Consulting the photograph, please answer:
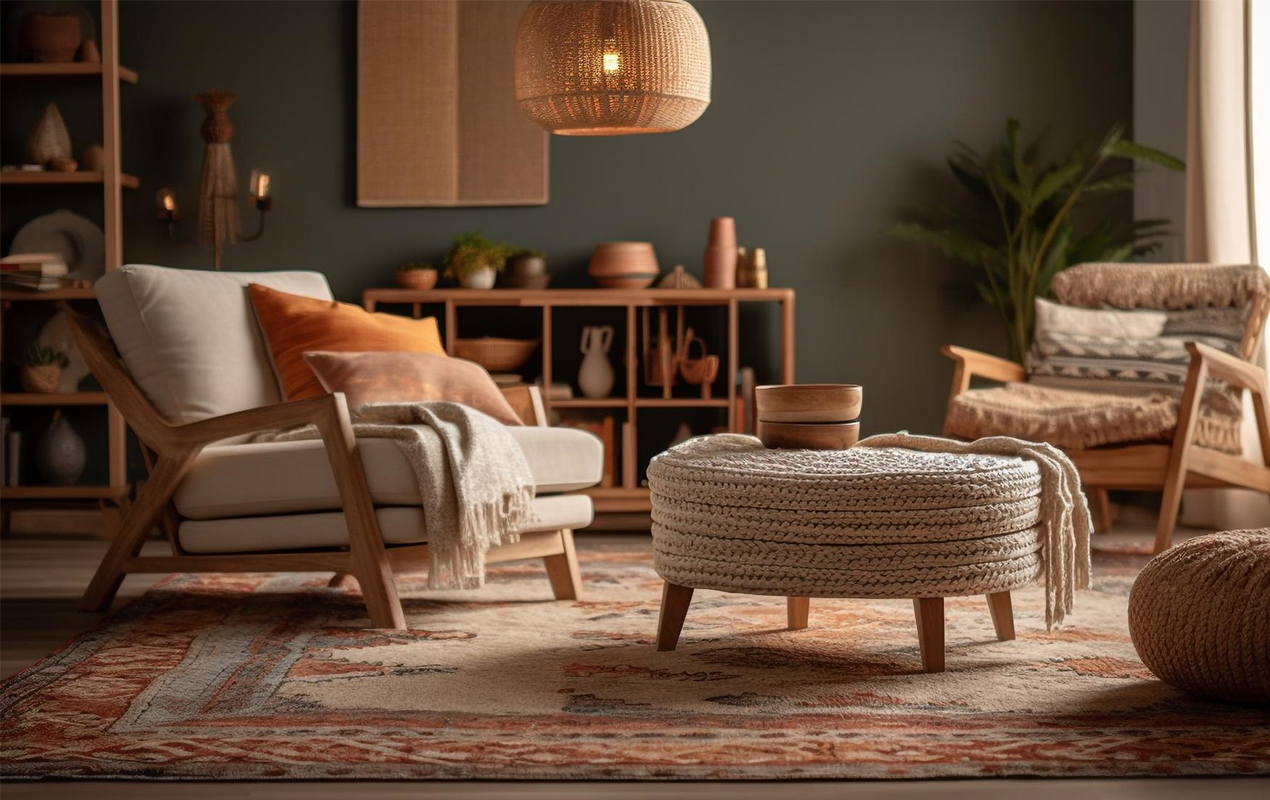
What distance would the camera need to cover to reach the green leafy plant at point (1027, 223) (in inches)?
186

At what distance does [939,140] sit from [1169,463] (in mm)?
1858

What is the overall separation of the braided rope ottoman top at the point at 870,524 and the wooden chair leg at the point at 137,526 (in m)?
1.16

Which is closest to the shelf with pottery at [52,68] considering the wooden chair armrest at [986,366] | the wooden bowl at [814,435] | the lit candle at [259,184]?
the lit candle at [259,184]

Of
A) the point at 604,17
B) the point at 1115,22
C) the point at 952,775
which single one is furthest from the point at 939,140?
the point at 952,775

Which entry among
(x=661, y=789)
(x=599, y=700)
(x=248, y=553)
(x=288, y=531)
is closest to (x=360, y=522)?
(x=288, y=531)

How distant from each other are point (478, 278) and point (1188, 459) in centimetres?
246

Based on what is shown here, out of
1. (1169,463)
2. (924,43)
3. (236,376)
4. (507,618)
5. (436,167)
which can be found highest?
(924,43)

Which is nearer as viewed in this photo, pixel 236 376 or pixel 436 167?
pixel 236 376

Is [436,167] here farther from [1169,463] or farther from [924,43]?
[1169,463]

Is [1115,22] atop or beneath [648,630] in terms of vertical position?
atop

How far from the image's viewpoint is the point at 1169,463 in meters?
3.68

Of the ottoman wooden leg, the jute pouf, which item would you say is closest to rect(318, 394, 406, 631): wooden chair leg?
the ottoman wooden leg

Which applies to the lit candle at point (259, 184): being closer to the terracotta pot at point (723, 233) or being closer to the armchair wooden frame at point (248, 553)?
the terracotta pot at point (723, 233)

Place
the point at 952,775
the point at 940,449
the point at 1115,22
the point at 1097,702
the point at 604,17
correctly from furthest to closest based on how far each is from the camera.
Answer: the point at 1115,22
the point at 604,17
the point at 940,449
the point at 1097,702
the point at 952,775
